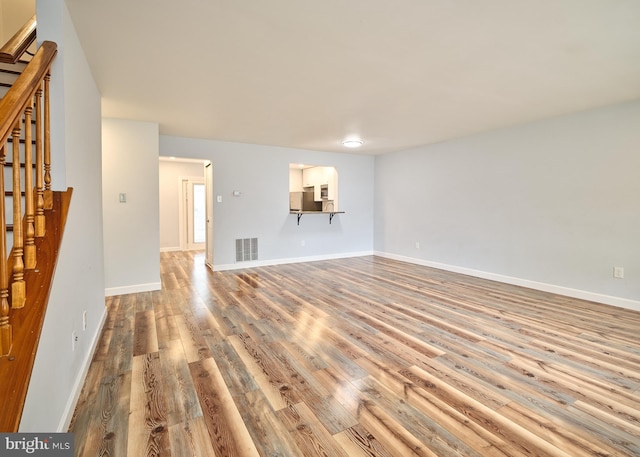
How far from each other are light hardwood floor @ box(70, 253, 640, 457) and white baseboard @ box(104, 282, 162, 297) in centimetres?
19

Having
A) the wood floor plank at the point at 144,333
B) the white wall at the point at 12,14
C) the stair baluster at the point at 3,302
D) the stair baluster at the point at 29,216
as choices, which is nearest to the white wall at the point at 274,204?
the white wall at the point at 12,14

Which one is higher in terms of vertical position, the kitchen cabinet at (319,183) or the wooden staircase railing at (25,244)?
the kitchen cabinet at (319,183)

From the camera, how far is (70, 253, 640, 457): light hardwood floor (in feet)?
5.16

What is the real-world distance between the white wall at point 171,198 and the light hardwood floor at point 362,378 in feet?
14.6

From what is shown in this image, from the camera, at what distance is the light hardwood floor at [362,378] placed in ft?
5.16

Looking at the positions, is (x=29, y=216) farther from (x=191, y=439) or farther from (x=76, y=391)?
(x=191, y=439)

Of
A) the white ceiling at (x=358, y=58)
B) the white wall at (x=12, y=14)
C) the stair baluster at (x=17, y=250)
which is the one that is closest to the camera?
the stair baluster at (x=17, y=250)

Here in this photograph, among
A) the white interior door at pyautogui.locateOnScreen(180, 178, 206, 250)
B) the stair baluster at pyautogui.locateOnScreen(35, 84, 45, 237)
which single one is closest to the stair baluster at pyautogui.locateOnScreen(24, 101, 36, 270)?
the stair baluster at pyautogui.locateOnScreen(35, 84, 45, 237)

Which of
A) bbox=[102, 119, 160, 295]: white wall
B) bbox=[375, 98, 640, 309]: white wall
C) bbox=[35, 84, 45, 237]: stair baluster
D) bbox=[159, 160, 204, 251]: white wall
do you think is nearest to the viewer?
bbox=[35, 84, 45, 237]: stair baluster

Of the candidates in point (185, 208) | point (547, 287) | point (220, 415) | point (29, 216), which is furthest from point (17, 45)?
point (547, 287)

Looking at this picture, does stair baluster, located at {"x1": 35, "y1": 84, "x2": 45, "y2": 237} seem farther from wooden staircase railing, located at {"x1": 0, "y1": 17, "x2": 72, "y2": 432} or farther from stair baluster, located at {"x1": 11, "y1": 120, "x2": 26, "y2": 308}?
stair baluster, located at {"x1": 11, "y1": 120, "x2": 26, "y2": 308}

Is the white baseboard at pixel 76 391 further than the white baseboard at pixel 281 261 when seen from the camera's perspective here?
No

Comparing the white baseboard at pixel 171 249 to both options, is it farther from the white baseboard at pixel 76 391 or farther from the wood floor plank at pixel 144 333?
the white baseboard at pixel 76 391

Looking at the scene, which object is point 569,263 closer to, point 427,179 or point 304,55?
point 427,179
